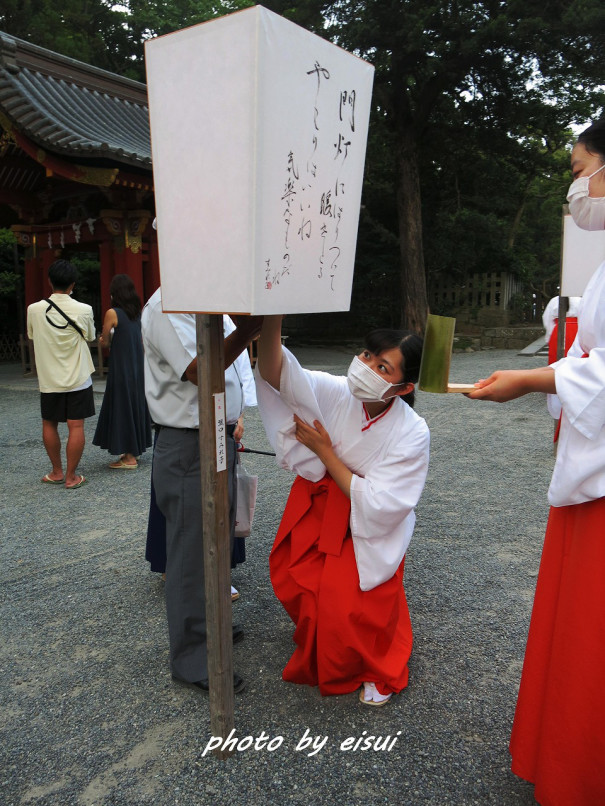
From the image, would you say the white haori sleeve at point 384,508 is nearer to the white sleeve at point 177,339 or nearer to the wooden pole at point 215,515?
the wooden pole at point 215,515

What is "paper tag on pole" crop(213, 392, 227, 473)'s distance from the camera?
194cm

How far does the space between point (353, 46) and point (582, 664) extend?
12.8 meters

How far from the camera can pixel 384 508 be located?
2.20m

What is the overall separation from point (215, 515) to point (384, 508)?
0.59 m

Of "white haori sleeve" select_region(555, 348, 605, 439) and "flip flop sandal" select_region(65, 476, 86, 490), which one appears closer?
"white haori sleeve" select_region(555, 348, 605, 439)

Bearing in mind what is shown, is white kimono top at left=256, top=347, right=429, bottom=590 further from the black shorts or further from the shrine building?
the shrine building

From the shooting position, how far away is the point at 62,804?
1844 millimetres

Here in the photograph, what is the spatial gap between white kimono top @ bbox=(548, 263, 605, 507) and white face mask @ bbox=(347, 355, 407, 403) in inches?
27.7

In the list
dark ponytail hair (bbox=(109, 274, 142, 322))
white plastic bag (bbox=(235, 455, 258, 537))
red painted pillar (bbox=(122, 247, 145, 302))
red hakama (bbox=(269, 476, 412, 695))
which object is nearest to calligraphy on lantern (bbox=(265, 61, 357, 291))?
red hakama (bbox=(269, 476, 412, 695))

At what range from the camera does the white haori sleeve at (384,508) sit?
222 cm

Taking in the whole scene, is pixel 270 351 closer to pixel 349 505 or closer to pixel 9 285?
pixel 349 505

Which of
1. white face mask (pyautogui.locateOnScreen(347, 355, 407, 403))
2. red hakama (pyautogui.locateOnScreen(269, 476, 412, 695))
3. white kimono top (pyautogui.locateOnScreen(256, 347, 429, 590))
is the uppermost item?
white face mask (pyautogui.locateOnScreen(347, 355, 407, 403))

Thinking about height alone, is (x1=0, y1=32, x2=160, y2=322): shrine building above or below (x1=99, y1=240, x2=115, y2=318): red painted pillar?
above

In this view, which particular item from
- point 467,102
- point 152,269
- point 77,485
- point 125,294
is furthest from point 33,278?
point 467,102
